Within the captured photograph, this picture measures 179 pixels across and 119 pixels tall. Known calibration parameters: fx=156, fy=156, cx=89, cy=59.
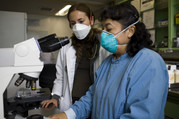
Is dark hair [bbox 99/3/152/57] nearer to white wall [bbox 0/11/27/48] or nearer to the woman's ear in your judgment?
the woman's ear

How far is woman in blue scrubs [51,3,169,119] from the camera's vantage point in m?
0.64

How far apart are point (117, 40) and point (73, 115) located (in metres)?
0.50

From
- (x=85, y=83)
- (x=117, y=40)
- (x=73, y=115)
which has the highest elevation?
(x=117, y=40)

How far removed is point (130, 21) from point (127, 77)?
328mm

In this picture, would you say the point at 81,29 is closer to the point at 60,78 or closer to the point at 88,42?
the point at 88,42

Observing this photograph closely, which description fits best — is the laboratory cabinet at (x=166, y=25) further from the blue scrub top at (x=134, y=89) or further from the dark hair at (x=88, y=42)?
the blue scrub top at (x=134, y=89)

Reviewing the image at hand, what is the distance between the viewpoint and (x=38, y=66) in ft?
2.58

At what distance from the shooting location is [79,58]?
1345 mm

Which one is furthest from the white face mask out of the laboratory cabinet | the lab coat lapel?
the laboratory cabinet

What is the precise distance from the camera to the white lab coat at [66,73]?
4.20 feet

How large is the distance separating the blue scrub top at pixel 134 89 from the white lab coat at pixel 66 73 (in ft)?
1.44

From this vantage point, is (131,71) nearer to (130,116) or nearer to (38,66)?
(130,116)

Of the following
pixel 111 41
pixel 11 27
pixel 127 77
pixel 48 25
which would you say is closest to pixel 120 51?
pixel 111 41

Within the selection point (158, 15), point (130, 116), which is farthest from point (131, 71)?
point (158, 15)
